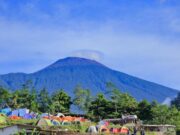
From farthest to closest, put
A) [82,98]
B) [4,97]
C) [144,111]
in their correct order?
[82,98] → [4,97] → [144,111]

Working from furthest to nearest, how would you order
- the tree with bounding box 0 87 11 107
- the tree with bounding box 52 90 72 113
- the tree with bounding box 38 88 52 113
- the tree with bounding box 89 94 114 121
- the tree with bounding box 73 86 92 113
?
the tree with bounding box 73 86 92 113 → the tree with bounding box 38 88 52 113 → the tree with bounding box 52 90 72 113 → the tree with bounding box 0 87 11 107 → the tree with bounding box 89 94 114 121

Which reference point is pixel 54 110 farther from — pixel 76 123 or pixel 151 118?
pixel 76 123

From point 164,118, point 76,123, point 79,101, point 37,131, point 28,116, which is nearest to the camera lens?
point 37,131

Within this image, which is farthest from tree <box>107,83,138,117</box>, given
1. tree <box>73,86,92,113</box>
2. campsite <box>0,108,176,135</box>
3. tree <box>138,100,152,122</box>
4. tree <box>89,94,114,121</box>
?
campsite <box>0,108,176,135</box>

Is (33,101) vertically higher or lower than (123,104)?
higher

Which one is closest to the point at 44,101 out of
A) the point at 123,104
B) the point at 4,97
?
the point at 4,97

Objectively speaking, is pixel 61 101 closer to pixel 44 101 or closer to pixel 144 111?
pixel 44 101

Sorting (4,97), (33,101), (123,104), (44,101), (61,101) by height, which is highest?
(4,97)

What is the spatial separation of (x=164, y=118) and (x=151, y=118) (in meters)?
1.96

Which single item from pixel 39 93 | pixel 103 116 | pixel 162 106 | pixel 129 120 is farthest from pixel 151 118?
pixel 39 93

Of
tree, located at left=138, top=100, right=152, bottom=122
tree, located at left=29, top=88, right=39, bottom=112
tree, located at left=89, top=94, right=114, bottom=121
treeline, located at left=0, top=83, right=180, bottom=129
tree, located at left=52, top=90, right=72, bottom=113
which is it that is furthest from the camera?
tree, located at left=52, top=90, right=72, bottom=113

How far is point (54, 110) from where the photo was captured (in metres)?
54.4

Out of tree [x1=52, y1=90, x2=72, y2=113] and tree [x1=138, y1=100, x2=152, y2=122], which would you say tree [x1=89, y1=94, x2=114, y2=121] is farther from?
tree [x1=138, y1=100, x2=152, y2=122]

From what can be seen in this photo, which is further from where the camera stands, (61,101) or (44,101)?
(44,101)
